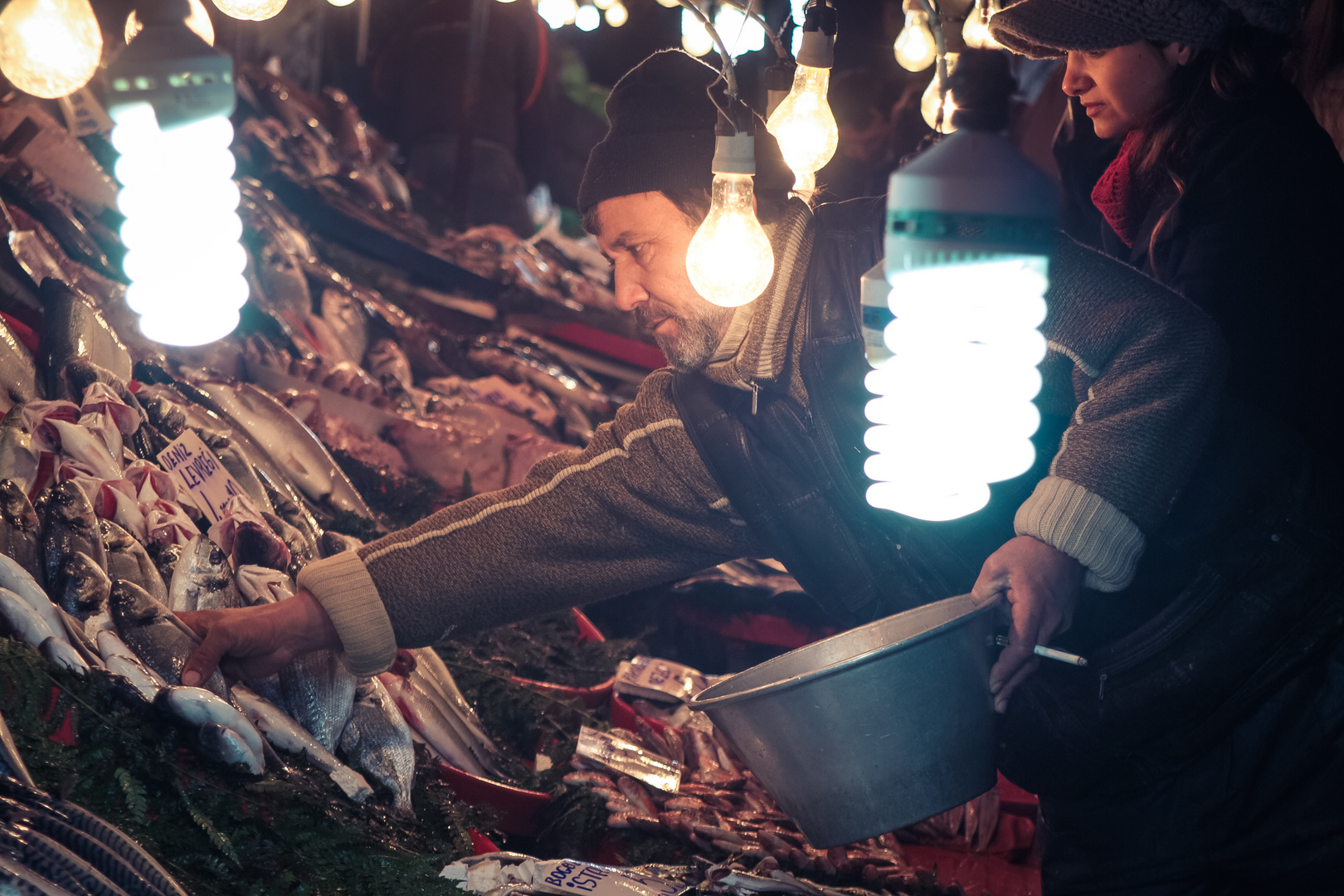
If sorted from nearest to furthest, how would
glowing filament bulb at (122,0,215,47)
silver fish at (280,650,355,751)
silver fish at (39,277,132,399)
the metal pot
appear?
glowing filament bulb at (122,0,215,47)
the metal pot
silver fish at (280,650,355,751)
silver fish at (39,277,132,399)

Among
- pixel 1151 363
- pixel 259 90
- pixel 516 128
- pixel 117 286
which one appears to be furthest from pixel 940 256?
pixel 516 128

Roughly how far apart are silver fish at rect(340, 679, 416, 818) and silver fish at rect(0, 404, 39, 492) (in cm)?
84

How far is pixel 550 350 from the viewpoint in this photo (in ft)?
21.9

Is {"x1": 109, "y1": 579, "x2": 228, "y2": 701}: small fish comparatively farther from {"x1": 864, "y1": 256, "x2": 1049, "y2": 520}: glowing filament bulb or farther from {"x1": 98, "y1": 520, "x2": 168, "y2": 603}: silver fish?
{"x1": 864, "y1": 256, "x2": 1049, "y2": 520}: glowing filament bulb

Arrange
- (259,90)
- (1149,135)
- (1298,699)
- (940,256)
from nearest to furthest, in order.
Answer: (940,256)
(1298,699)
(1149,135)
(259,90)

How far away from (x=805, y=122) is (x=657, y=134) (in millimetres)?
360

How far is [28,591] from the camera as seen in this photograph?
1826 millimetres

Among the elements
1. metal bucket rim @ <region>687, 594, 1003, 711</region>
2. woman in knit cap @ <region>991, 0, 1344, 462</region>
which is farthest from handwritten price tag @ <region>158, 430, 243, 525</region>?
woman in knit cap @ <region>991, 0, 1344, 462</region>

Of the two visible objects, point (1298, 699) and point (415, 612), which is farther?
point (415, 612)

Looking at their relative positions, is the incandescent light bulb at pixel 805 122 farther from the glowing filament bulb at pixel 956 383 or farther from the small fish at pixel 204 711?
the small fish at pixel 204 711

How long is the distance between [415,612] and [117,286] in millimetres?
2170

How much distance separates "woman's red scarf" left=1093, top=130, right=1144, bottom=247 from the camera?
258 cm

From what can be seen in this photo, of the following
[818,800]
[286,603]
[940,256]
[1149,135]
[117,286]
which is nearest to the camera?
[940,256]

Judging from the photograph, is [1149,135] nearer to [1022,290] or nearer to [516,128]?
[1022,290]
